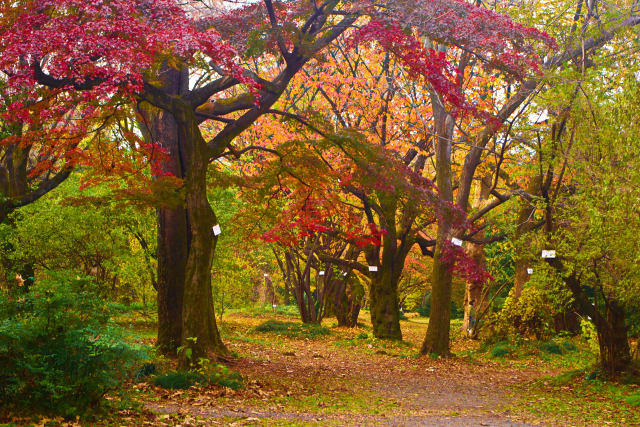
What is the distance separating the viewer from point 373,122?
17.8m

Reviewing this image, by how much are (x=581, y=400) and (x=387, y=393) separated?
115 inches

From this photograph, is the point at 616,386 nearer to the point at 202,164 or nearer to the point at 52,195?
the point at 202,164

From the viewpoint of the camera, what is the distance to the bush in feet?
16.2

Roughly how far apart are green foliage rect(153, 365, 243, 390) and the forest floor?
13 cm

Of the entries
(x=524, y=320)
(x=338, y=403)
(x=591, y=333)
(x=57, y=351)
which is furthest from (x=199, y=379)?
(x=524, y=320)

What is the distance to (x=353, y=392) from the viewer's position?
9422 mm

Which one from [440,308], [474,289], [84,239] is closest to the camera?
[440,308]

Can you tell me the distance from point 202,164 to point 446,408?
5.27m

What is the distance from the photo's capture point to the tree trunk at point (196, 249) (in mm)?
9164

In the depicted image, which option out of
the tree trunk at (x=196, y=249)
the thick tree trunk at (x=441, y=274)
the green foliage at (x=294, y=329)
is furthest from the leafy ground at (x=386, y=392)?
the green foliage at (x=294, y=329)

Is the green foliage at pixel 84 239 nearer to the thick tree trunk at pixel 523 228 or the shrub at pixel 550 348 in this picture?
the thick tree trunk at pixel 523 228

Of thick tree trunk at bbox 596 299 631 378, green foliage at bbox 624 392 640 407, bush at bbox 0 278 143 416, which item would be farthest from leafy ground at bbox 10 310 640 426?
thick tree trunk at bbox 596 299 631 378

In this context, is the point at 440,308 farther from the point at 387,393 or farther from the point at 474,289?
the point at 474,289

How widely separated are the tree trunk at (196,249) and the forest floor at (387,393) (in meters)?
1.01
